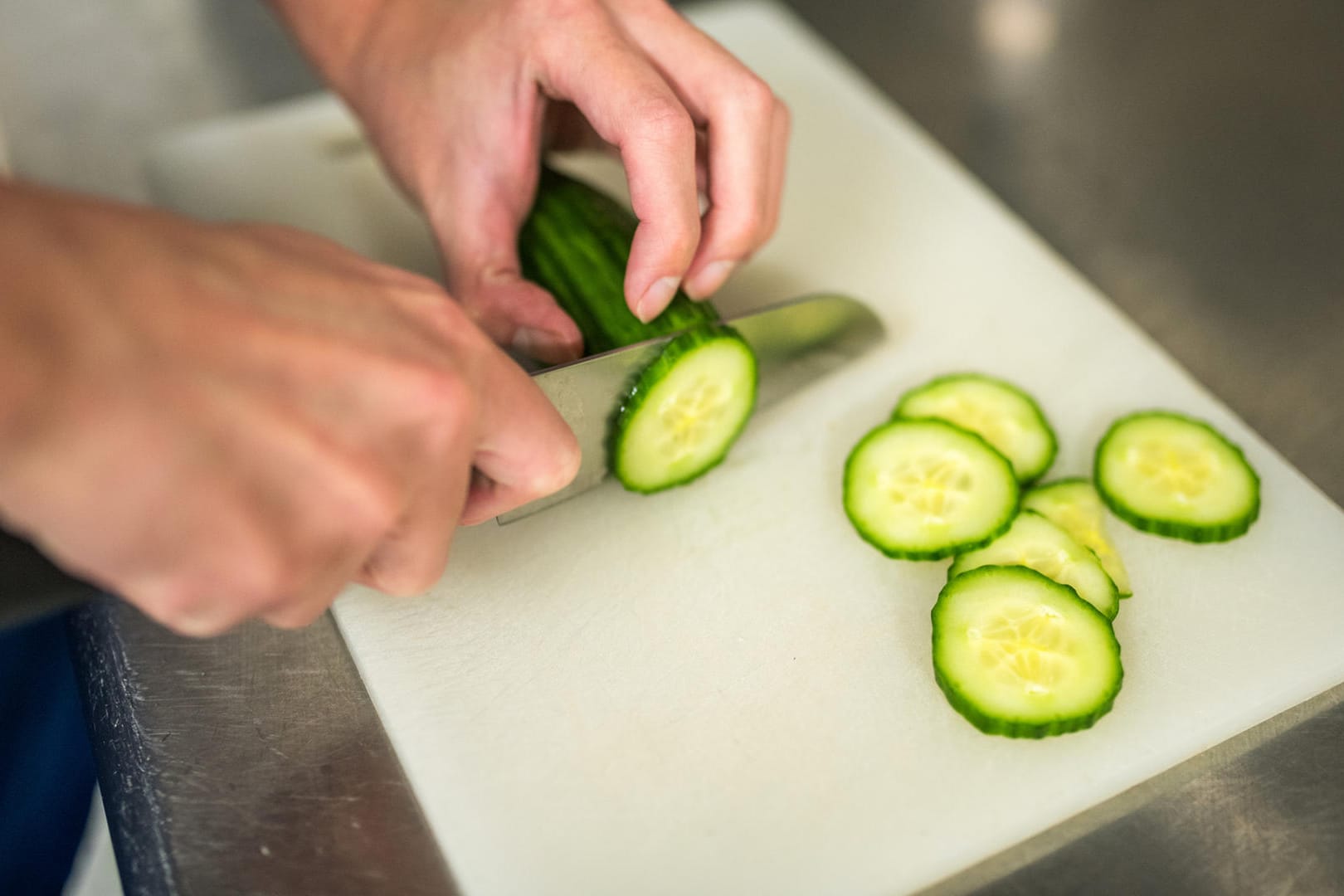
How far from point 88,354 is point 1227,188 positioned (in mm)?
2342

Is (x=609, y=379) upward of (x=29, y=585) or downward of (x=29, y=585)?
upward

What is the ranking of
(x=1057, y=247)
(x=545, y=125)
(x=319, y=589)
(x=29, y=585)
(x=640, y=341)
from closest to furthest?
(x=319, y=589) → (x=29, y=585) → (x=640, y=341) → (x=545, y=125) → (x=1057, y=247)

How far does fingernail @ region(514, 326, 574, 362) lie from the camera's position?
1.69 m

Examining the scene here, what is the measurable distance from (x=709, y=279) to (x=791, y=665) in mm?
622

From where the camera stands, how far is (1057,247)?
7.54 feet

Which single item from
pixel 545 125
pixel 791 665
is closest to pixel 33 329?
pixel 791 665

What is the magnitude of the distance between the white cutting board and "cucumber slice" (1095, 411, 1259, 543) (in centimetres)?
4

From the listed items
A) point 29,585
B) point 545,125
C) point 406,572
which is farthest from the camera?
point 545,125

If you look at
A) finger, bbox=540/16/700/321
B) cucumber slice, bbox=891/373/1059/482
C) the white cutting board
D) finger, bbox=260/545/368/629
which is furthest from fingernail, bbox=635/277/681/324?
finger, bbox=260/545/368/629

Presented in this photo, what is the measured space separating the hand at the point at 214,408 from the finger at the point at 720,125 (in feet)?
2.10

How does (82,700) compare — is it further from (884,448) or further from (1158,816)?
(1158,816)

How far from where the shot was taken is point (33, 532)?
0.95 meters

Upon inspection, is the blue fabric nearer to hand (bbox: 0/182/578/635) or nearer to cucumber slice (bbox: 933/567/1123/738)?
hand (bbox: 0/182/578/635)

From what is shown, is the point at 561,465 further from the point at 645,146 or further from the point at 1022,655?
the point at 1022,655
